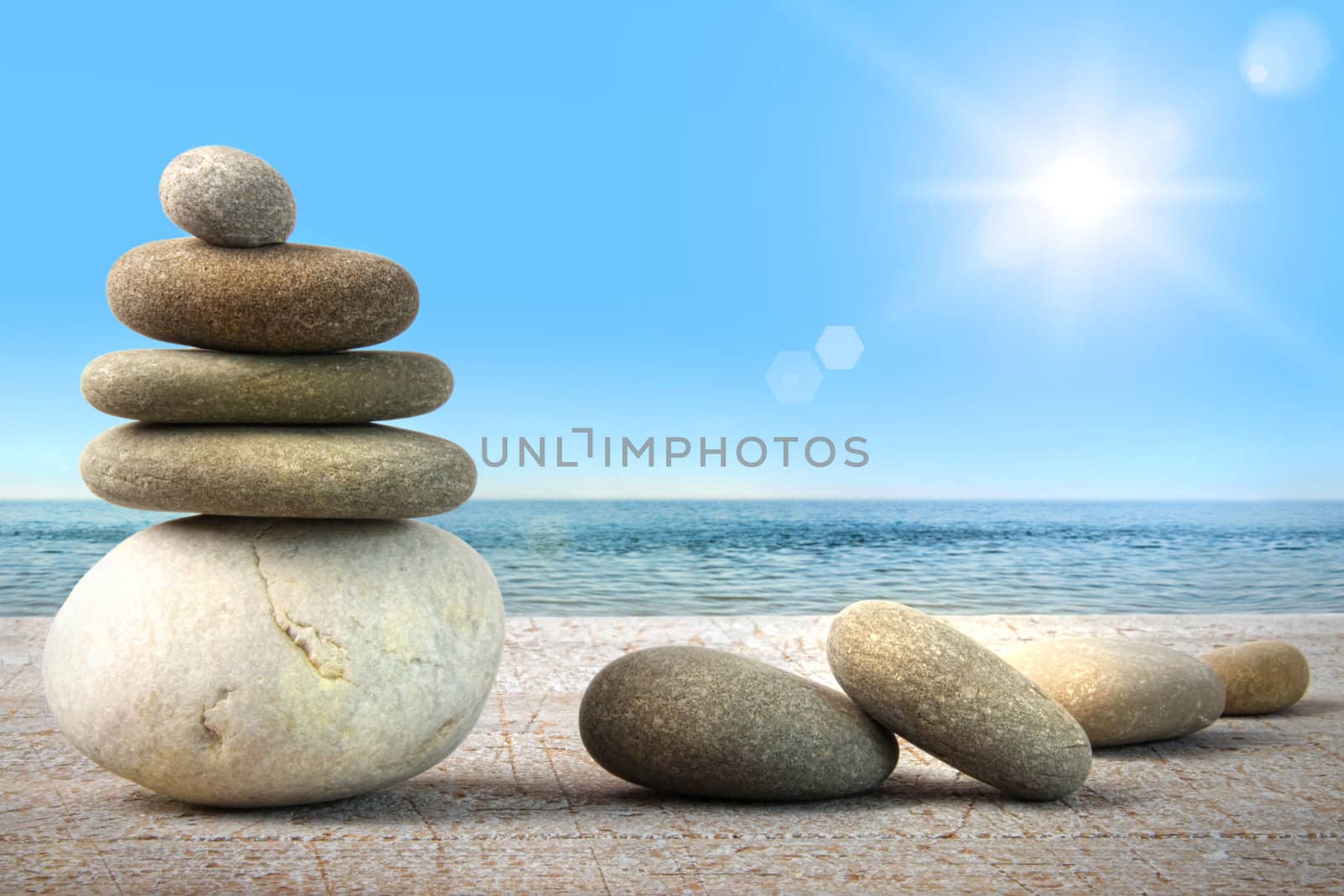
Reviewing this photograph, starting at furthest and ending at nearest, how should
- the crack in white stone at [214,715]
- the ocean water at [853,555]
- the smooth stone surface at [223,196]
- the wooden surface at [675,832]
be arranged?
the ocean water at [853,555] < the smooth stone surface at [223,196] < the crack in white stone at [214,715] < the wooden surface at [675,832]

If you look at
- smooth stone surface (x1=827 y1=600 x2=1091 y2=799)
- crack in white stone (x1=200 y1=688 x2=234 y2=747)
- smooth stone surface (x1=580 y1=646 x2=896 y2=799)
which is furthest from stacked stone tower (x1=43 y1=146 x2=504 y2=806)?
smooth stone surface (x1=827 y1=600 x2=1091 y2=799)

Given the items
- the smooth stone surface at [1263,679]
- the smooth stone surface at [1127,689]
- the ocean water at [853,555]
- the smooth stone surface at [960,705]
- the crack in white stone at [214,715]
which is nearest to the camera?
the crack in white stone at [214,715]

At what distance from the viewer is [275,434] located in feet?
13.7

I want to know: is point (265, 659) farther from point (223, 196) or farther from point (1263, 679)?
point (1263, 679)

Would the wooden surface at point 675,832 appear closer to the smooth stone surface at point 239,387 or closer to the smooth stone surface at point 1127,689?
the smooth stone surface at point 1127,689

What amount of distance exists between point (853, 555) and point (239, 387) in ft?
68.3

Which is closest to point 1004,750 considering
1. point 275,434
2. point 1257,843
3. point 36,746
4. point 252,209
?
Result: point 1257,843

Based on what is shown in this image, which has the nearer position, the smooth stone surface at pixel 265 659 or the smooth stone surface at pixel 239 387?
the smooth stone surface at pixel 265 659

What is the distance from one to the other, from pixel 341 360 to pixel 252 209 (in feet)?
1.93

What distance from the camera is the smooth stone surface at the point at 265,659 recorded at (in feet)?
13.1

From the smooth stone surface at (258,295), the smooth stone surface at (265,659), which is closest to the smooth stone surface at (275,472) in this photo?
the smooth stone surface at (265,659)

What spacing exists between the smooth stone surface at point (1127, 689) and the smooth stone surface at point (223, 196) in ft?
12.9

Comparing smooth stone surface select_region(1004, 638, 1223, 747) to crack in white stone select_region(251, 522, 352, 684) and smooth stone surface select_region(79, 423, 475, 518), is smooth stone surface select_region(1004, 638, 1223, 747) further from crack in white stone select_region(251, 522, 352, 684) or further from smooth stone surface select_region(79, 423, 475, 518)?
crack in white stone select_region(251, 522, 352, 684)

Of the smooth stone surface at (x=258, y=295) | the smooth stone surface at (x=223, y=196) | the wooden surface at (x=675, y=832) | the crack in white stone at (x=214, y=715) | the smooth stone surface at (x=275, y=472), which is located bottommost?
the wooden surface at (x=675, y=832)
